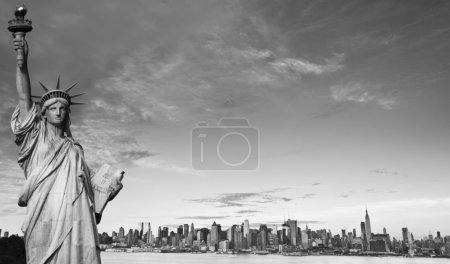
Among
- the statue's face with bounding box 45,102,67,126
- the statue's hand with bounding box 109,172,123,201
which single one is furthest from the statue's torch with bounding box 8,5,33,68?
the statue's hand with bounding box 109,172,123,201

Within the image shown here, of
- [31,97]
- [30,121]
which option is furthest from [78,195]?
[31,97]

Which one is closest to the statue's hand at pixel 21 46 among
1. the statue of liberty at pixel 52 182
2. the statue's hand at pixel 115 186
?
the statue of liberty at pixel 52 182

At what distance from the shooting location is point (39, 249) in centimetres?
696

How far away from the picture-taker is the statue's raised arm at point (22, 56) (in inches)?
294

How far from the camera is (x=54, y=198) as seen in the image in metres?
7.16

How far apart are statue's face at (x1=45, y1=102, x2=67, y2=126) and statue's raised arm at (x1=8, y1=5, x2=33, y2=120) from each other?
366mm

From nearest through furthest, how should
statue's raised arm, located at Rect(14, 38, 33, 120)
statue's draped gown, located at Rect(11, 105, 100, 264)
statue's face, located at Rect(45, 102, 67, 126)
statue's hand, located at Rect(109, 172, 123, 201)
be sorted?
statue's draped gown, located at Rect(11, 105, 100, 264) → statue's raised arm, located at Rect(14, 38, 33, 120) → statue's hand, located at Rect(109, 172, 123, 201) → statue's face, located at Rect(45, 102, 67, 126)

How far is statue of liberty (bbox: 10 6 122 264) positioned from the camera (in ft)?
22.9

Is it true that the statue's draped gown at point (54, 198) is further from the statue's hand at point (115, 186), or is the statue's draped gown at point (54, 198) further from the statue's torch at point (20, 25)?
the statue's torch at point (20, 25)

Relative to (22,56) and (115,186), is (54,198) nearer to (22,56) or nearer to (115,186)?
(115,186)

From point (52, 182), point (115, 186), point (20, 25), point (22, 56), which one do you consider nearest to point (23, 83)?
point (22, 56)

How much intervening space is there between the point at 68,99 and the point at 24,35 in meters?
1.49

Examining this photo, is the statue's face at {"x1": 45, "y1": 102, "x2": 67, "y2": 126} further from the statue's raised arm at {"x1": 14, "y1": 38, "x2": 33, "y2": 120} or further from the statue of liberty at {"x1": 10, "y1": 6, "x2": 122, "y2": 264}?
the statue's raised arm at {"x1": 14, "y1": 38, "x2": 33, "y2": 120}

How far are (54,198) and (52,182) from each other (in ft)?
1.02
